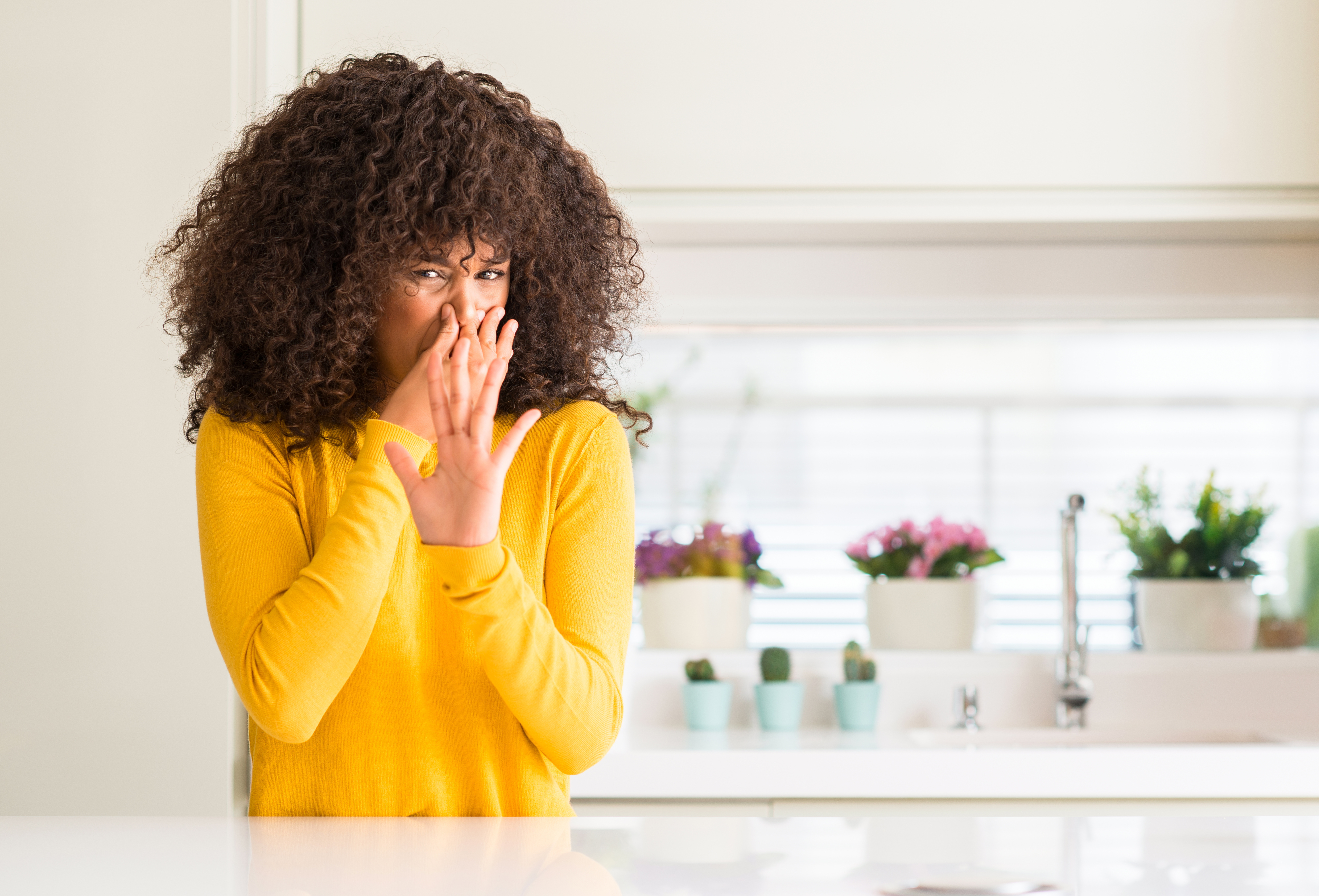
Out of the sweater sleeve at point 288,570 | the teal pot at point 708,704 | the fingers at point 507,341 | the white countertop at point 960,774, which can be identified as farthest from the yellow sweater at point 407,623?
the teal pot at point 708,704

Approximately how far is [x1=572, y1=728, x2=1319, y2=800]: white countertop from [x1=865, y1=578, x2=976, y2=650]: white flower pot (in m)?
0.51

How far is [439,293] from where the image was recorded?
1025mm

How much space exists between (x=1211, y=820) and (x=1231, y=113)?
Answer: 1.44m

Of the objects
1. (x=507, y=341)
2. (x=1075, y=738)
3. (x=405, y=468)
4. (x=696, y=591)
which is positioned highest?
(x=507, y=341)

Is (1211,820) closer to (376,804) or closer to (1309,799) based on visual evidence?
(376,804)

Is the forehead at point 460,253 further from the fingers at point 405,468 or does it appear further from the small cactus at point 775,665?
the small cactus at point 775,665

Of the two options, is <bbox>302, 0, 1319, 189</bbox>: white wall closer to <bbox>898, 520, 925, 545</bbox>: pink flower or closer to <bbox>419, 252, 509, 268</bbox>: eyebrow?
<bbox>898, 520, 925, 545</bbox>: pink flower

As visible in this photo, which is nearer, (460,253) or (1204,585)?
(460,253)

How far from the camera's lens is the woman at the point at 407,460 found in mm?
894

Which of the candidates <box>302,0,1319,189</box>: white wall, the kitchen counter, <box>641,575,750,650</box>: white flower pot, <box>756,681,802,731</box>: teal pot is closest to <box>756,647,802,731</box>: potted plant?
<box>756,681,802,731</box>: teal pot

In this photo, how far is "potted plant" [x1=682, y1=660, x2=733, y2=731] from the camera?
2029mm

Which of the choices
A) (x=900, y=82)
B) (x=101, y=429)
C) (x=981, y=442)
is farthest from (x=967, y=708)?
(x=101, y=429)

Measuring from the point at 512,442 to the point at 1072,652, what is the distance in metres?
1.53

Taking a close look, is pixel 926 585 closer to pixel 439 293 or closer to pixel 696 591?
pixel 696 591
